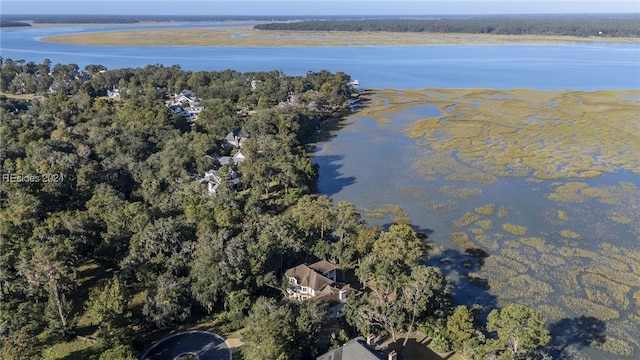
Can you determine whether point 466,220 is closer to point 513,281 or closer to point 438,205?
point 438,205

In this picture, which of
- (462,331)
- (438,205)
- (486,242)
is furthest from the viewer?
(438,205)

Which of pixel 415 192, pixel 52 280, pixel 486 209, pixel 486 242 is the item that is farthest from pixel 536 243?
pixel 52 280

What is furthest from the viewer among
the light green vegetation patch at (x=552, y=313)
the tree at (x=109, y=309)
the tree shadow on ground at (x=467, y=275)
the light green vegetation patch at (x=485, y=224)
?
the light green vegetation patch at (x=485, y=224)

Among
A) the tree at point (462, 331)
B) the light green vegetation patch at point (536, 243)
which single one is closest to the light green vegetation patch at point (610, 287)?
the light green vegetation patch at point (536, 243)

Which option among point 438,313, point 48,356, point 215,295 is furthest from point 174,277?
point 438,313

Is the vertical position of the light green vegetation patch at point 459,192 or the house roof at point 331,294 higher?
the light green vegetation patch at point 459,192

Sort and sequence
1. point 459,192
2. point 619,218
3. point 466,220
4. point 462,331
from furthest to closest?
point 459,192
point 466,220
point 619,218
point 462,331

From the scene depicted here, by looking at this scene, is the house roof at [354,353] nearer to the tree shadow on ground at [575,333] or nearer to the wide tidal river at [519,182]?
the tree shadow on ground at [575,333]
